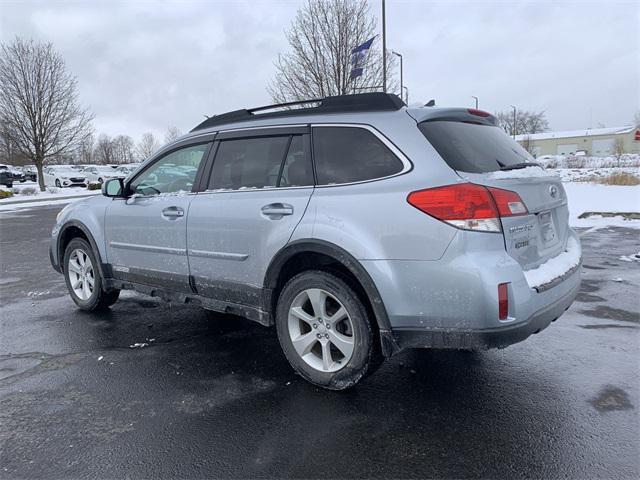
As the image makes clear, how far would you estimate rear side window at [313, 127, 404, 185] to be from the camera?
311 centimetres

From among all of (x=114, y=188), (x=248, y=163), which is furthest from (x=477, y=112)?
(x=114, y=188)

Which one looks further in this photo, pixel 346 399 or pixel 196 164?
pixel 196 164

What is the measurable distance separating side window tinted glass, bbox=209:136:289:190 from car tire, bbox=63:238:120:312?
2007 mm

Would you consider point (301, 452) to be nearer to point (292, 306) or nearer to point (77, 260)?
point (292, 306)

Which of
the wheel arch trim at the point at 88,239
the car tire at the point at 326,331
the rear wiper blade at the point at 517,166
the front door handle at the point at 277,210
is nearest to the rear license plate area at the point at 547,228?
the rear wiper blade at the point at 517,166

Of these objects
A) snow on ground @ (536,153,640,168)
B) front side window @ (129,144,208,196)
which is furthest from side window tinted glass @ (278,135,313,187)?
snow on ground @ (536,153,640,168)

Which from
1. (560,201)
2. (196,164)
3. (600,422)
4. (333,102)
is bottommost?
(600,422)

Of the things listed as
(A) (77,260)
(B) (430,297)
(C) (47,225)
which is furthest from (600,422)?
(C) (47,225)

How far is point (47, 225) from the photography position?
14.5 metres

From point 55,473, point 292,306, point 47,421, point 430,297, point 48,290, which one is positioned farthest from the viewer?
point 48,290

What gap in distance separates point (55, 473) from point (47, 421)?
642 mm

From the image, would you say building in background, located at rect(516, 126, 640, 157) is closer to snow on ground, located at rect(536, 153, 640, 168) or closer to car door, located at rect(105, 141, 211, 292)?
snow on ground, located at rect(536, 153, 640, 168)

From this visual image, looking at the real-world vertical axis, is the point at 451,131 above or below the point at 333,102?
below

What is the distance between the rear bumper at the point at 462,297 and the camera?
273cm
